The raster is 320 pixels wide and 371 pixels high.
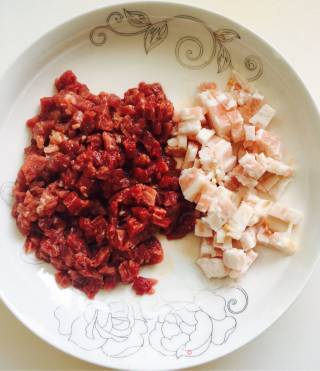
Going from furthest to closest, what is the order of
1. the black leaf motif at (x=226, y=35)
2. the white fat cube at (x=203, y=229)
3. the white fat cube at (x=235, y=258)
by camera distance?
the black leaf motif at (x=226, y=35) → the white fat cube at (x=203, y=229) → the white fat cube at (x=235, y=258)

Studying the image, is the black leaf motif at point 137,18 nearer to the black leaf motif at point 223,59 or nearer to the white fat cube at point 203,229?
the black leaf motif at point 223,59

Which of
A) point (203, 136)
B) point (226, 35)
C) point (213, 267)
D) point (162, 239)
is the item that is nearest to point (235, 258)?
point (213, 267)

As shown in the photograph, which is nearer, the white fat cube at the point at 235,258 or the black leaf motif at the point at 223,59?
the white fat cube at the point at 235,258

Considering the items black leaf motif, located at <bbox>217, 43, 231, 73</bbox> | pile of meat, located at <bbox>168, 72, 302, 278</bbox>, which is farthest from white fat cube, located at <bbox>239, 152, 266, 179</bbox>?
black leaf motif, located at <bbox>217, 43, 231, 73</bbox>

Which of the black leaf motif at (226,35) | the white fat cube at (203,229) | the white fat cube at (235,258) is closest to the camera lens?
the white fat cube at (235,258)

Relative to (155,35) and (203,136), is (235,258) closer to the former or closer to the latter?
(203,136)

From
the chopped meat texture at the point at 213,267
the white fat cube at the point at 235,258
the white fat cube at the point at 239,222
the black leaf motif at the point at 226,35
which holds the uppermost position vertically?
the black leaf motif at the point at 226,35

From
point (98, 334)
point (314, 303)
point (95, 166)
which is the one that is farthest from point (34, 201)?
point (314, 303)

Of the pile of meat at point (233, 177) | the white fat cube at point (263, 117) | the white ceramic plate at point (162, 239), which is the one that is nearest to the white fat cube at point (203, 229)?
the pile of meat at point (233, 177)
